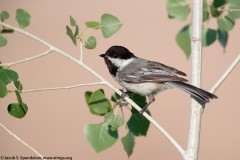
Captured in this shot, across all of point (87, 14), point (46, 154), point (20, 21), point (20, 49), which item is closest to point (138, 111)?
point (20, 21)

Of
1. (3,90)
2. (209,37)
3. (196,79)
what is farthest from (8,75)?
(209,37)

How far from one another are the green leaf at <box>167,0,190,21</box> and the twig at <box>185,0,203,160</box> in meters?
0.29

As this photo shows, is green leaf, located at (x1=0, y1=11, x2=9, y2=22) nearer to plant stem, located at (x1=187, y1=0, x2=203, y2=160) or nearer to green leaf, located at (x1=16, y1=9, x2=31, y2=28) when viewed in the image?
green leaf, located at (x1=16, y1=9, x2=31, y2=28)

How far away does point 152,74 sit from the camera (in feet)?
10.9

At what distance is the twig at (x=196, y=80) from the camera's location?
2.03 metres

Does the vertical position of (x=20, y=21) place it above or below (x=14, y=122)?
above

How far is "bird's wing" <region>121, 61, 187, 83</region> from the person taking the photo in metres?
3.15

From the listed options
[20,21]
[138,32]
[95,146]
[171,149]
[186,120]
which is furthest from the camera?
[138,32]

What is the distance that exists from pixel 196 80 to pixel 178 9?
510 mm

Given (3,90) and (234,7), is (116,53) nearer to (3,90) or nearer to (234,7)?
(234,7)

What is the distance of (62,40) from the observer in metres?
10.3

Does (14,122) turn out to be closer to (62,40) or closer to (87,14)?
(62,40)

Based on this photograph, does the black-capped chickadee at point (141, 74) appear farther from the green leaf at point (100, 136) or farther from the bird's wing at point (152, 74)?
the green leaf at point (100, 136)

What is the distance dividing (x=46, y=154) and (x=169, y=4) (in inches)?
180
